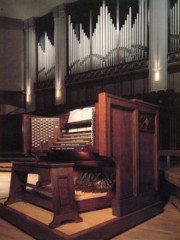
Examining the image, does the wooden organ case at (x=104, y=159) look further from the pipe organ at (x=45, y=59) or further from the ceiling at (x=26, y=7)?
the ceiling at (x=26, y=7)

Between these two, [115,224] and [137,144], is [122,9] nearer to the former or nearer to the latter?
[137,144]

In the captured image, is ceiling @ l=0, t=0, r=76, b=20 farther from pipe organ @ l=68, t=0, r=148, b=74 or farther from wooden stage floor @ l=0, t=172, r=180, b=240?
wooden stage floor @ l=0, t=172, r=180, b=240

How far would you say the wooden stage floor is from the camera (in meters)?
2.12

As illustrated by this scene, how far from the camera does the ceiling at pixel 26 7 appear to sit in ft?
25.3

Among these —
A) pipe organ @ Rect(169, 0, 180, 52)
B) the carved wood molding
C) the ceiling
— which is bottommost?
the carved wood molding

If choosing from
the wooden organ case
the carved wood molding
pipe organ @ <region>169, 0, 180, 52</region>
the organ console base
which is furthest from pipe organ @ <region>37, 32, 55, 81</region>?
the organ console base

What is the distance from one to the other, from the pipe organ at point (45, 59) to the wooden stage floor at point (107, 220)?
599 cm

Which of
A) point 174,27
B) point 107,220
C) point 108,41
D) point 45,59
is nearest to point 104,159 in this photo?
point 107,220

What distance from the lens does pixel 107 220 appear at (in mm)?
2217

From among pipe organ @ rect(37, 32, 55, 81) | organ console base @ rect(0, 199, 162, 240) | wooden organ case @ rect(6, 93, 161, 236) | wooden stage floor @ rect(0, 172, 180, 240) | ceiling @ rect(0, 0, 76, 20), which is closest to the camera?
organ console base @ rect(0, 199, 162, 240)

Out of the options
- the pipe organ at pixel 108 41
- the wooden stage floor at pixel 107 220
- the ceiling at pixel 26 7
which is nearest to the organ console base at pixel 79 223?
the wooden stage floor at pixel 107 220

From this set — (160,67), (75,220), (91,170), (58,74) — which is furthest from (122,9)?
(75,220)

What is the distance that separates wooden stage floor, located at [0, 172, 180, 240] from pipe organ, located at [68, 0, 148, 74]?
13.9 feet

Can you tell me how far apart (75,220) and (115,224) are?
0.32m
